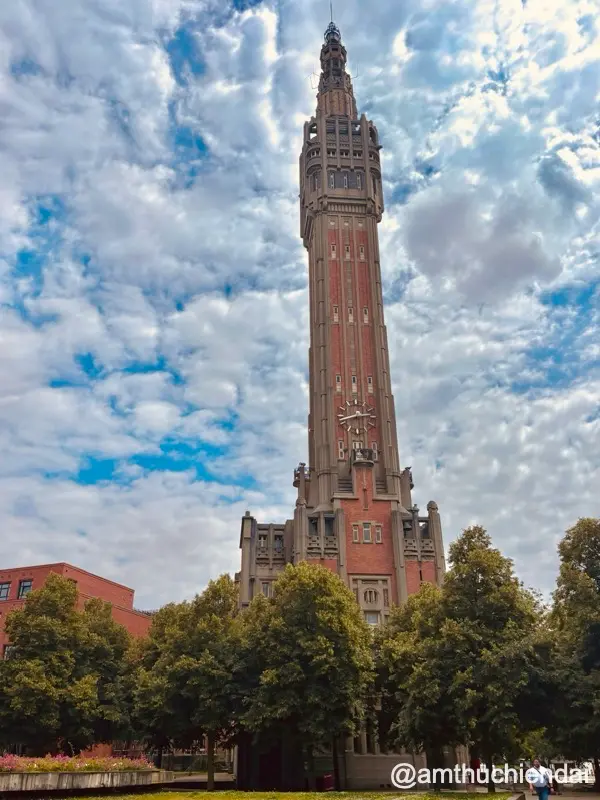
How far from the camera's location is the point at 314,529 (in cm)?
6128

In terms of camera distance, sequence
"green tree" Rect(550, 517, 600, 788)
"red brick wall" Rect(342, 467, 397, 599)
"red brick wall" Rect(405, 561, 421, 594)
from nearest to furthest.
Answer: "green tree" Rect(550, 517, 600, 788) → "red brick wall" Rect(405, 561, 421, 594) → "red brick wall" Rect(342, 467, 397, 599)

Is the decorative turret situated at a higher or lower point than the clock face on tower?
higher

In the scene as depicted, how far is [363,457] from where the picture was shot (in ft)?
212

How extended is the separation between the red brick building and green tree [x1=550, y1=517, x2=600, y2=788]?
38727 mm

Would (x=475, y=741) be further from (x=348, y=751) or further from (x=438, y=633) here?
(x=348, y=751)

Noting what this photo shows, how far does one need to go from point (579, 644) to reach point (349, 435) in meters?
39.1

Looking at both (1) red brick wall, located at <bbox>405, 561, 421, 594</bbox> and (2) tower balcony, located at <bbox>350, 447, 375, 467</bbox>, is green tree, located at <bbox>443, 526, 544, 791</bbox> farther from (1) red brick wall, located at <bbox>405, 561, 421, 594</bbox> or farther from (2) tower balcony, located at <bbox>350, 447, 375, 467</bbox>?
(2) tower balcony, located at <bbox>350, 447, 375, 467</bbox>

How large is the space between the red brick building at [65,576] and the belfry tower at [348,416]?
16750mm

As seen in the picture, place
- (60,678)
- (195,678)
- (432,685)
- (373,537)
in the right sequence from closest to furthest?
(432,685)
(195,678)
(60,678)
(373,537)

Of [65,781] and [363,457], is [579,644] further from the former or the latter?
[363,457]

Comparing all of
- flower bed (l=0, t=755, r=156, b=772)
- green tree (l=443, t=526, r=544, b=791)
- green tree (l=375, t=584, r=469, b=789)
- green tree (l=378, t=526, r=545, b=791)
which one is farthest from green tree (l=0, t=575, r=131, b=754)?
green tree (l=443, t=526, r=544, b=791)

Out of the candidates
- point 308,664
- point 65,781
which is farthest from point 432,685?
point 65,781

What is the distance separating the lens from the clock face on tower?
68000mm

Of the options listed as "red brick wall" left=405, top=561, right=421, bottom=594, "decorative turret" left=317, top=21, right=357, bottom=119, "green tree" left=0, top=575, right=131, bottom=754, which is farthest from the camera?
"decorative turret" left=317, top=21, right=357, bottom=119
